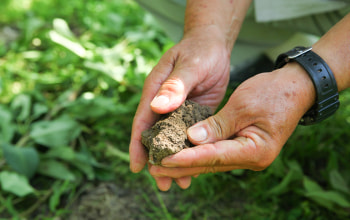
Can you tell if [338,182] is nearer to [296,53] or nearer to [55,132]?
[296,53]

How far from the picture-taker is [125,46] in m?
3.28

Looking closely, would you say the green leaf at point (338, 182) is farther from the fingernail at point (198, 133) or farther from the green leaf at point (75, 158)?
the green leaf at point (75, 158)

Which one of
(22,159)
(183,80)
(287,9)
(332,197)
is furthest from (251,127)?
(22,159)

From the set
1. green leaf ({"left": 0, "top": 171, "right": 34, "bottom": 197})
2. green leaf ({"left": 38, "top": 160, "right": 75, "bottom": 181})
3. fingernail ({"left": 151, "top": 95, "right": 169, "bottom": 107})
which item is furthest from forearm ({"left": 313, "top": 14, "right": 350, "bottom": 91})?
green leaf ({"left": 0, "top": 171, "right": 34, "bottom": 197})

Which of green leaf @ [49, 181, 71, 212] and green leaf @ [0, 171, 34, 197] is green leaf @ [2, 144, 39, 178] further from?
green leaf @ [49, 181, 71, 212]

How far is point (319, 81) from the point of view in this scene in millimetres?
1424

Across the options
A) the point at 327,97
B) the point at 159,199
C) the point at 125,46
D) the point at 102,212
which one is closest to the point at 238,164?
the point at 327,97

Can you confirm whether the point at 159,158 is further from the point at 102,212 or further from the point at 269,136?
the point at 102,212

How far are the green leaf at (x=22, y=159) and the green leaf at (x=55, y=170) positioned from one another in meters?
0.08

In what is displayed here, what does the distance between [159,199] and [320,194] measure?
91cm

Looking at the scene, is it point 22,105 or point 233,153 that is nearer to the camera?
point 233,153

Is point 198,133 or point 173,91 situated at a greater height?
point 173,91

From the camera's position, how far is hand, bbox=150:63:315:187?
138cm

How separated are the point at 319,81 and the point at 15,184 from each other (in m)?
1.78
